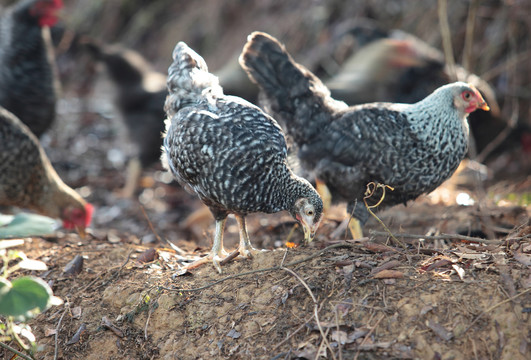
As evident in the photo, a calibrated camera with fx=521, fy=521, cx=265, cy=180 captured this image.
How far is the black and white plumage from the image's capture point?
3049mm

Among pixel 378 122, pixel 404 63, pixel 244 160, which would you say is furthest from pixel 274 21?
pixel 244 160

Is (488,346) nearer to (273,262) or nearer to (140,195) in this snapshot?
(273,262)

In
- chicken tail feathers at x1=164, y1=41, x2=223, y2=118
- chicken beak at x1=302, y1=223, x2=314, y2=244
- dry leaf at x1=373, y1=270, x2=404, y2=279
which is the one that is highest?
A: chicken tail feathers at x1=164, y1=41, x2=223, y2=118

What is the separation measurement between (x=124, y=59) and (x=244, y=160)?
413cm

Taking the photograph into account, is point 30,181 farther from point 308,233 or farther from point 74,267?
point 308,233

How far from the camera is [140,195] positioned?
283 inches

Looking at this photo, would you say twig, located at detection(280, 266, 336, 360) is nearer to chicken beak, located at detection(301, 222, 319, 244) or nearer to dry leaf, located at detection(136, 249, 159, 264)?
chicken beak, located at detection(301, 222, 319, 244)

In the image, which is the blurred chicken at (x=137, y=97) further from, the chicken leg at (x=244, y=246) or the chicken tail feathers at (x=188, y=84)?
the chicken leg at (x=244, y=246)

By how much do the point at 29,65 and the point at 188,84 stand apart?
358 cm

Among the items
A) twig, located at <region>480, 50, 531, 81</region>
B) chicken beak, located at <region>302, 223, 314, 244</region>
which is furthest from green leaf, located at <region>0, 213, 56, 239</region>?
twig, located at <region>480, 50, 531, 81</region>

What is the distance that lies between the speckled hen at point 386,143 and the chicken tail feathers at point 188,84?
775 mm

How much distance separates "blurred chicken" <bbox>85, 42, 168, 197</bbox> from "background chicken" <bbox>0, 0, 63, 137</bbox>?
0.57 metres

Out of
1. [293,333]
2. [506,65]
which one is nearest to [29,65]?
[293,333]

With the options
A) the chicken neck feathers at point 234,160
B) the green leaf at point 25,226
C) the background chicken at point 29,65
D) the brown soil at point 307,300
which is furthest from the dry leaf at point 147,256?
the background chicken at point 29,65
